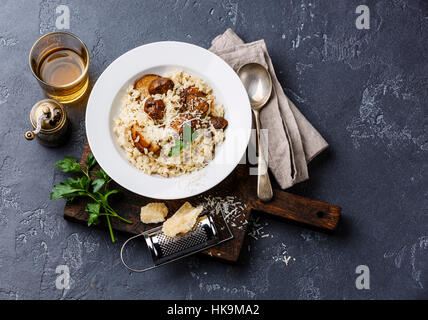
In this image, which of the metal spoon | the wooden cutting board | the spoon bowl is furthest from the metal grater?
the spoon bowl

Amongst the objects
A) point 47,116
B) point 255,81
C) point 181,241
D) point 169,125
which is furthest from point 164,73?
point 181,241

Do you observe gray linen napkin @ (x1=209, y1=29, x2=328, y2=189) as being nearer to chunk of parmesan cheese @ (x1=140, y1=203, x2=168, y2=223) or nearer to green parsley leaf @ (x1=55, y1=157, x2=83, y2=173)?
chunk of parmesan cheese @ (x1=140, y1=203, x2=168, y2=223)

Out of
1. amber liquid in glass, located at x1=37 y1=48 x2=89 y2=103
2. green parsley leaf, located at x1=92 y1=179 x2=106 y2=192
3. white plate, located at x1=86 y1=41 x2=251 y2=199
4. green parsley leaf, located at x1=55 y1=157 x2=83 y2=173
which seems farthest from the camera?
amber liquid in glass, located at x1=37 y1=48 x2=89 y2=103

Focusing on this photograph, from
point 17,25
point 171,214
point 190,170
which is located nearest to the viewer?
point 190,170

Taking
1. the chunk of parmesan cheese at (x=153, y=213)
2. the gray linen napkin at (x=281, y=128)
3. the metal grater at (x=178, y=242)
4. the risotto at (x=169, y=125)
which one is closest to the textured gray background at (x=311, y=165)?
the gray linen napkin at (x=281, y=128)

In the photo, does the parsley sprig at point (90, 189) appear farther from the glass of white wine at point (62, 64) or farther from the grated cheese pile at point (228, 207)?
the grated cheese pile at point (228, 207)
